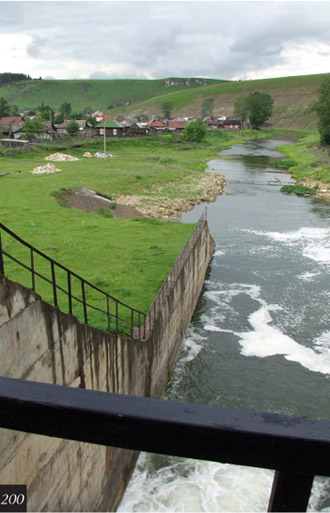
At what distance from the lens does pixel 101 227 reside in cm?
2933

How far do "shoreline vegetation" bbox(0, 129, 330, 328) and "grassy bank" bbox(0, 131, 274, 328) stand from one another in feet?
0.16

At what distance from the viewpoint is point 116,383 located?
39.4 feet

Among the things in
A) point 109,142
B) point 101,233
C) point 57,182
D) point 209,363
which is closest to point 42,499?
point 209,363

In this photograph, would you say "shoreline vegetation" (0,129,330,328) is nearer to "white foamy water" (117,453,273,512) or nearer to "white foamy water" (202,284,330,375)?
"white foamy water" (202,284,330,375)

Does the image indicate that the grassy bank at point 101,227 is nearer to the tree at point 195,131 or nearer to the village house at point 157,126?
the tree at point 195,131

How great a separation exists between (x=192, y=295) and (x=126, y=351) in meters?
10.3

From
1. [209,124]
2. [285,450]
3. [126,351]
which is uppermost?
[209,124]

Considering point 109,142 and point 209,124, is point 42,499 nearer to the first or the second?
point 109,142

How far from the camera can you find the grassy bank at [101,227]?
2023 centimetres

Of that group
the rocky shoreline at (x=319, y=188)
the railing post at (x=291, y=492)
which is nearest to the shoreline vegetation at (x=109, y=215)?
the rocky shoreline at (x=319, y=188)

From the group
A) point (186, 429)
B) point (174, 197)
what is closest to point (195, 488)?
point (186, 429)

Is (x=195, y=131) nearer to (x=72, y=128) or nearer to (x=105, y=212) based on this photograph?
(x=72, y=128)

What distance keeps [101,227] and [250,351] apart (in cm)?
1411

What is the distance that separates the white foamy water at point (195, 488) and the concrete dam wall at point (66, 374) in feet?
1.69
